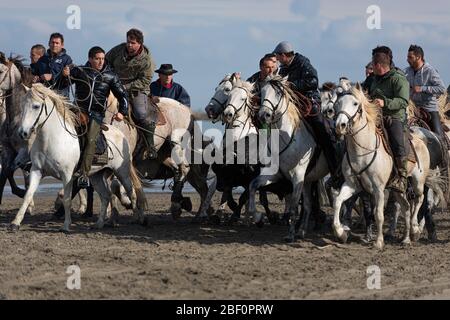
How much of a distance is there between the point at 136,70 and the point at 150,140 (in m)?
1.10

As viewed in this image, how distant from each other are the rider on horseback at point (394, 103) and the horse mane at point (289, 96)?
107 cm

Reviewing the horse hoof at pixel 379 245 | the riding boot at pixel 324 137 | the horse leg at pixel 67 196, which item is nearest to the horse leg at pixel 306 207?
the riding boot at pixel 324 137

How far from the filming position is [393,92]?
40.9 ft

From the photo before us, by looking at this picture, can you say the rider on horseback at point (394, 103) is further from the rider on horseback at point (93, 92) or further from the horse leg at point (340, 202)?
the rider on horseback at point (93, 92)

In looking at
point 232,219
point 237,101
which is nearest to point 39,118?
point 237,101

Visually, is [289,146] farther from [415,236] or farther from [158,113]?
[158,113]

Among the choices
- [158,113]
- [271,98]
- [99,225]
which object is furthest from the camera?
[158,113]

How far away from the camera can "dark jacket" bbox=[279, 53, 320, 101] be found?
13.5 metres

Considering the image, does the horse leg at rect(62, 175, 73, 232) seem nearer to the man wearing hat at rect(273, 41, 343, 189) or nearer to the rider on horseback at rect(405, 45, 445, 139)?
the man wearing hat at rect(273, 41, 343, 189)

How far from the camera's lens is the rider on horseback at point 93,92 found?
43.8ft

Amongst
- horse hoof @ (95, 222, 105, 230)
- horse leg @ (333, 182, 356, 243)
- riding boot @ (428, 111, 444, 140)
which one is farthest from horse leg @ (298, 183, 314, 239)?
horse hoof @ (95, 222, 105, 230)
